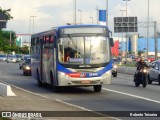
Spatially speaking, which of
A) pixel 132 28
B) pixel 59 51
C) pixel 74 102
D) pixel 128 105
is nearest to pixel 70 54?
pixel 59 51

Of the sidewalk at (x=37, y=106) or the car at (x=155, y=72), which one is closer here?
the sidewalk at (x=37, y=106)

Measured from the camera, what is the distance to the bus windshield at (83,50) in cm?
2248

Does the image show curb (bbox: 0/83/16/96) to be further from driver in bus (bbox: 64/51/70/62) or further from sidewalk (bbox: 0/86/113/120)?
driver in bus (bbox: 64/51/70/62)

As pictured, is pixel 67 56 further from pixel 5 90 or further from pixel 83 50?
pixel 5 90

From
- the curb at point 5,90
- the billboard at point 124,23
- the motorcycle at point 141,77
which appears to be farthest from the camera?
the billboard at point 124,23

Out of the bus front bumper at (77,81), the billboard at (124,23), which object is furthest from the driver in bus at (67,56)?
the billboard at (124,23)

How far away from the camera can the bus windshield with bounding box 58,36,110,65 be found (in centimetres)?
2248

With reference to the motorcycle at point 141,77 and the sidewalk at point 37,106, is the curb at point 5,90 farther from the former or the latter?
the motorcycle at point 141,77

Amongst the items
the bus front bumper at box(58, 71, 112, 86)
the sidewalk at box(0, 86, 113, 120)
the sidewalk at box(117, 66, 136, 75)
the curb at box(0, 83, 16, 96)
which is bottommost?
the sidewalk at box(117, 66, 136, 75)

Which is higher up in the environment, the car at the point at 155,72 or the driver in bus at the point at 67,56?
the driver in bus at the point at 67,56

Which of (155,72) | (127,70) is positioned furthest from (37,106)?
(127,70)

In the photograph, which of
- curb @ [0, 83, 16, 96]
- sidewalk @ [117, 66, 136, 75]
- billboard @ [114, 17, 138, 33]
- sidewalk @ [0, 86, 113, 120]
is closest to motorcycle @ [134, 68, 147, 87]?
curb @ [0, 83, 16, 96]

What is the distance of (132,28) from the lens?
76.1 metres

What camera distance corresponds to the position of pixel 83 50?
74.0ft
